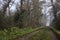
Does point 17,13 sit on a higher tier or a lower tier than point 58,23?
higher

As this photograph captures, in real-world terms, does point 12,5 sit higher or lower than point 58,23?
higher

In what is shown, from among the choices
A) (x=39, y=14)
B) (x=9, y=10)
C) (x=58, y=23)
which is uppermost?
(x=9, y=10)

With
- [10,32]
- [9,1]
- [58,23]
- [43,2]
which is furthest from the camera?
[43,2]

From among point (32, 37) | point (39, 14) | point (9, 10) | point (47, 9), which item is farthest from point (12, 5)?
point (47, 9)

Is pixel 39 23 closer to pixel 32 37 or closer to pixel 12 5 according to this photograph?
pixel 12 5

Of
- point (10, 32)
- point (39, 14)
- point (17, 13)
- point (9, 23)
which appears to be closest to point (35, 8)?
point (39, 14)

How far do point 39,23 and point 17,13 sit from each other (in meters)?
4.04

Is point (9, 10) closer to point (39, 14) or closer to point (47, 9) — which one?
point (39, 14)

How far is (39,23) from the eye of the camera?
19.3 meters

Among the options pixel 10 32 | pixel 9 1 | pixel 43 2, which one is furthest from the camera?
pixel 43 2

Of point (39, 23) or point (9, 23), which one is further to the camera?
point (39, 23)

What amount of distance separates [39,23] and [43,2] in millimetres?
3506

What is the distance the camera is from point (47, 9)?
72.7 ft

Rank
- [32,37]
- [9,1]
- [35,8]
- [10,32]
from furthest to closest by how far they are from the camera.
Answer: [35,8], [9,1], [10,32], [32,37]
